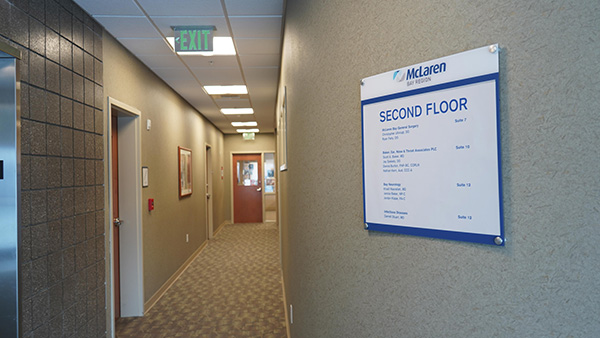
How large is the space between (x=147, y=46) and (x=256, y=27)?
112 centimetres

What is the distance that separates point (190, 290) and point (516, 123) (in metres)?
4.51

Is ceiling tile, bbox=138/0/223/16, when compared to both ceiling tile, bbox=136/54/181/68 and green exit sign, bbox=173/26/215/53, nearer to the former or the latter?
green exit sign, bbox=173/26/215/53

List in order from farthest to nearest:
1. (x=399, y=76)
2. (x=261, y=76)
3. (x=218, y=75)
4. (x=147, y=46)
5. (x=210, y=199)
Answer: (x=210, y=199), (x=261, y=76), (x=218, y=75), (x=147, y=46), (x=399, y=76)

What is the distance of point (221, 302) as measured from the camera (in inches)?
158

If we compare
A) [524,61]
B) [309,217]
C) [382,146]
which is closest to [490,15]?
[524,61]

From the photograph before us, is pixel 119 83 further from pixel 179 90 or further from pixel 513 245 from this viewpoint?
pixel 513 245

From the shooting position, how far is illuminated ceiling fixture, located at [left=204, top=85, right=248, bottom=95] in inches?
193

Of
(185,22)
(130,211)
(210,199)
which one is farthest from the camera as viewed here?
(210,199)

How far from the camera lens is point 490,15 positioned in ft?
2.35

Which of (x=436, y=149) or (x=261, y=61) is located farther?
(x=261, y=61)

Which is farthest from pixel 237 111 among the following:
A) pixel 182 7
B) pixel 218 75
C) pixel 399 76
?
pixel 399 76

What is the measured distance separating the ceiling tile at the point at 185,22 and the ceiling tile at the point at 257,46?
1.10 ft

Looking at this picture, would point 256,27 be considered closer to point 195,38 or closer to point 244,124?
point 195,38

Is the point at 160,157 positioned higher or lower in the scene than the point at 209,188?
higher
